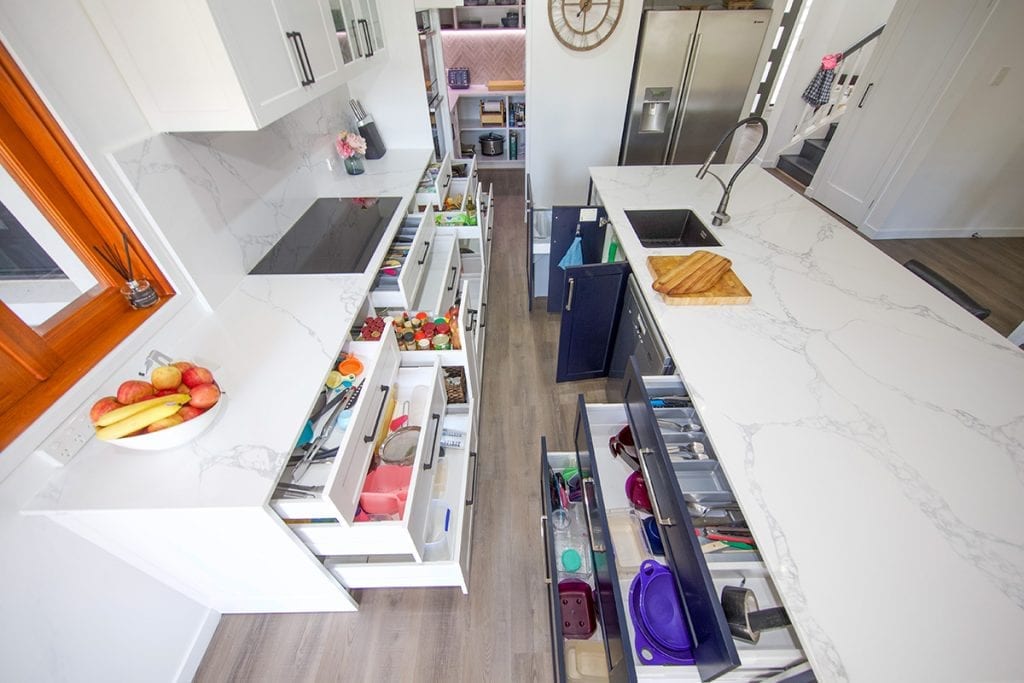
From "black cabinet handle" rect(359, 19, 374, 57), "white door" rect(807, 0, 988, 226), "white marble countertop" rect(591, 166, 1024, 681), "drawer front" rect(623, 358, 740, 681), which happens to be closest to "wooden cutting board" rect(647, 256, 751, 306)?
"white marble countertop" rect(591, 166, 1024, 681)

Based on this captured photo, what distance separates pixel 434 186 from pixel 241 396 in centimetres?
187

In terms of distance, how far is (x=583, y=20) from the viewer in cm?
304

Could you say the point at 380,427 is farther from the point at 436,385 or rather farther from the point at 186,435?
the point at 186,435

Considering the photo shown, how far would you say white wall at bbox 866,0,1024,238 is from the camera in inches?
108

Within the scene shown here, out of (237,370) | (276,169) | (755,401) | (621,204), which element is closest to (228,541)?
(237,370)

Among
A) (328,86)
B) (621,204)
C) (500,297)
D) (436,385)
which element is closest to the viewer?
(436,385)

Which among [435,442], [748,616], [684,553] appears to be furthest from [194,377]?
[748,616]

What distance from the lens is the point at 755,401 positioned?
1.05 metres

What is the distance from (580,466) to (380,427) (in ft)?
2.34

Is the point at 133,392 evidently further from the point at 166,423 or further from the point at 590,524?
the point at 590,524

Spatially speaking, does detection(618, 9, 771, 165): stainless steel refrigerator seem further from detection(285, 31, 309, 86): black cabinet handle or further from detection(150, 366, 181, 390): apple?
detection(150, 366, 181, 390): apple

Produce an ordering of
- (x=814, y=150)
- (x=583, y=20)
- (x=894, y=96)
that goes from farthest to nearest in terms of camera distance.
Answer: (x=814, y=150) → (x=894, y=96) → (x=583, y=20)

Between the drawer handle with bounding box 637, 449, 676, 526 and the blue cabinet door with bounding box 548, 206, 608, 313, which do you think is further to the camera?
the blue cabinet door with bounding box 548, 206, 608, 313

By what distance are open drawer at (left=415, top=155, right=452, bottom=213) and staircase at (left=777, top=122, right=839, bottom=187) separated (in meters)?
4.14
